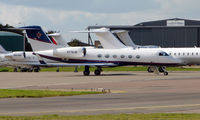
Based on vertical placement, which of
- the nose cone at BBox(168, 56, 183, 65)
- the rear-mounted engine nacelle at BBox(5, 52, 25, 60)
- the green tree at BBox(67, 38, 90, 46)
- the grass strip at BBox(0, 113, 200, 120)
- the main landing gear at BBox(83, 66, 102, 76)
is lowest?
the grass strip at BBox(0, 113, 200, 120)

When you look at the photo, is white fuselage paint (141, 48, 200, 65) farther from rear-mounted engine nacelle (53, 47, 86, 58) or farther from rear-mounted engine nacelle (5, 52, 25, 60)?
rear-mounted engine nacelle (5, 52, 25, 60)

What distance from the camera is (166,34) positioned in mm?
130000

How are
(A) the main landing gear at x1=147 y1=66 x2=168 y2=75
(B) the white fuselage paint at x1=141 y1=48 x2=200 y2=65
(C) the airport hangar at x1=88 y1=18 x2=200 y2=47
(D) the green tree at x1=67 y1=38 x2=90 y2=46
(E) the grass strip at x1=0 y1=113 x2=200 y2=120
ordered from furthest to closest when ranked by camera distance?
(D) the green tree at x1=67 y1=38 x2=90 y2=46 < (C) the airport hangar at x1=88 y1=18 x2=200 y2=47 < (B) the white fuselage paint at x1=141 y1=48 x2=200 y2=65 < (A) the main landing gear at x1=147 y1=66 x2=168 y2=75 < (E) the grass strip at x1=0 y1=113 x2=200 y2=120

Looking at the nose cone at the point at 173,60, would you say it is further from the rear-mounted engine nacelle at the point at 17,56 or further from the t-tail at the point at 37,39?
the rear-mounted engine nacelle at the point at 17,56

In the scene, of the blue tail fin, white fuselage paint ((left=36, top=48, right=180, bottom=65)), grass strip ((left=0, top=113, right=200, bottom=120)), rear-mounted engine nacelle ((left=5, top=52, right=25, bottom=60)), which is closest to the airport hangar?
rear-mounted engine nacelle ((left=5, top=52, right=25, bottom=60))

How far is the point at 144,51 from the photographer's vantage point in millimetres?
A: 57906

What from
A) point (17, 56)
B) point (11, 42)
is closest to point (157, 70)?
point (17, 56)

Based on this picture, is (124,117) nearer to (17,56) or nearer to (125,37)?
(17,56)

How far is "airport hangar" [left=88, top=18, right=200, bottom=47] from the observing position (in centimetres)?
12738

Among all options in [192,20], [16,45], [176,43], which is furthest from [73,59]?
[192,20]

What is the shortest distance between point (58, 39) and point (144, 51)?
3262 centimetres

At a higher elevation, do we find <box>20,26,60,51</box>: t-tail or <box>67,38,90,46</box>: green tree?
<box>67,38,90,46</box>: green tree

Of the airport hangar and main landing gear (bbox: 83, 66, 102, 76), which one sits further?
the airport hangar

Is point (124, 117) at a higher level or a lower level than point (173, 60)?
lower
